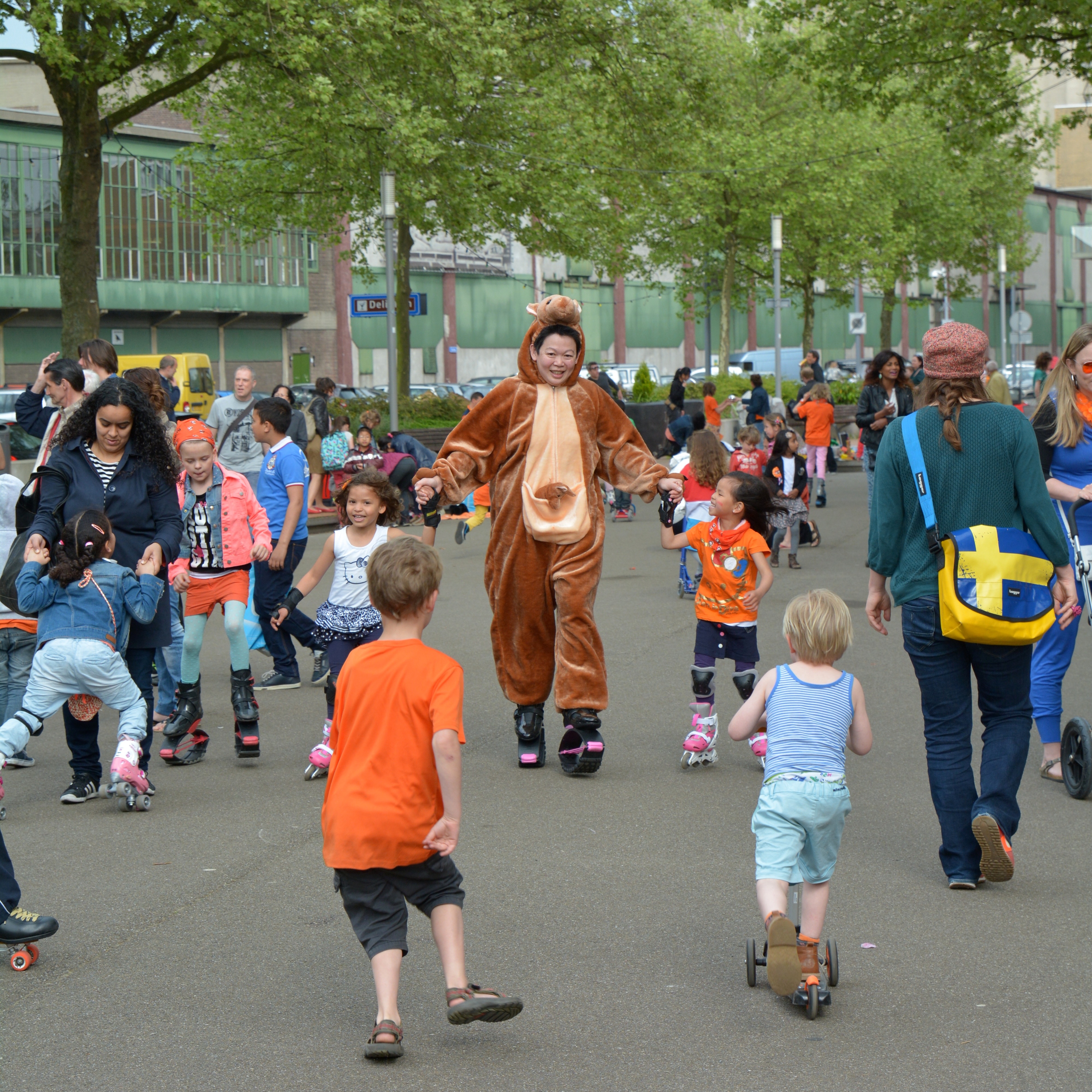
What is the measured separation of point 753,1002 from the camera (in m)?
4.12

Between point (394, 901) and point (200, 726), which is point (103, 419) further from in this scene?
point (394, 901)

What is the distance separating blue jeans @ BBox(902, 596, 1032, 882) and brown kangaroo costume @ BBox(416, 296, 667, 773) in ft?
7.00

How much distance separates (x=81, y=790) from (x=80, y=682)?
0.68 meters

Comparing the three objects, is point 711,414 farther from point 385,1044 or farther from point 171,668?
point 385,1044

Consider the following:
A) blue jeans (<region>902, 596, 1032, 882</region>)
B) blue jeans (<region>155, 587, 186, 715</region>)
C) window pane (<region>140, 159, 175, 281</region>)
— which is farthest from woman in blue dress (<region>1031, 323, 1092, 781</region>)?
window pane (<region>140, 159, 175, 281</region>)

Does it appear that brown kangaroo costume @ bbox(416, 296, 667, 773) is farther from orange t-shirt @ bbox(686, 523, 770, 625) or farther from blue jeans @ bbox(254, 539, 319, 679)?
blue jeans @ bbox(254, 539, 319, 679)

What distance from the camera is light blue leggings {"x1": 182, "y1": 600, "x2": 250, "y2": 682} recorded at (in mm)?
7352

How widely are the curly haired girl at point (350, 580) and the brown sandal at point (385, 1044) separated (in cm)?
297

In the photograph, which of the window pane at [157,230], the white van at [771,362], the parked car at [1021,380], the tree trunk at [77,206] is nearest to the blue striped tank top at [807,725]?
the tree trunk at [77,206]

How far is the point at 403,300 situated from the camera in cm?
2550

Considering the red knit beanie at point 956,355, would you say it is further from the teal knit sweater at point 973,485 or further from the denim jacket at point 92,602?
the denim jacket at point 92,602

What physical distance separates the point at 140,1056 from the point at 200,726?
13.2ft

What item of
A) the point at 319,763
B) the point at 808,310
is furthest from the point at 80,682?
the point at 808,310

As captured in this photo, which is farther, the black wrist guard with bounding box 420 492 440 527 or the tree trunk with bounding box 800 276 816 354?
the tree trunk with bounding box 800 276 816 354
